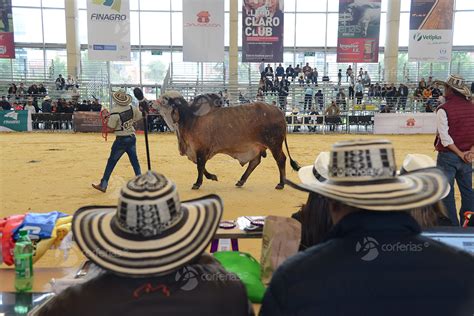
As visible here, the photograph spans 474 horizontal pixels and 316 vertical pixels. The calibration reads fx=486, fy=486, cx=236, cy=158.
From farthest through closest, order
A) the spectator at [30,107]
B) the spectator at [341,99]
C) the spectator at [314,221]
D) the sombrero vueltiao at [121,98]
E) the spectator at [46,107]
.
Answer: the spectator at [341,99]
the spectator at [46,107]
the spectator at [30,107]
the sombrero vueltiao at [121,98]
the spectator at [314,221]

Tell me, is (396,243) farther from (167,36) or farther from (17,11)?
(17,11)

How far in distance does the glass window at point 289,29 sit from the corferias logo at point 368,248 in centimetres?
3128

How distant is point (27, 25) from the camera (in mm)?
31641

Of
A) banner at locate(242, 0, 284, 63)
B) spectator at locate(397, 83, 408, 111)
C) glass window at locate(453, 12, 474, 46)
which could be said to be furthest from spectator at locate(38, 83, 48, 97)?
glass window at locate(453, 12, 474, 46)

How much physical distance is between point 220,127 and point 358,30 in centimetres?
1811

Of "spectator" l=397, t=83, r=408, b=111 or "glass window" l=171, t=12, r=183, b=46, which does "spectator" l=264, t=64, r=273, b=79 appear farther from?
"glass window" l=171, t=12, r=183, b=46

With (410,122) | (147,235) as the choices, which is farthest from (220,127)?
(410,122)

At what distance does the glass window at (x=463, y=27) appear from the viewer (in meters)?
31.3

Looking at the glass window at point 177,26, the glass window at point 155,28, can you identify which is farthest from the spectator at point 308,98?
the glass window at point 155,28

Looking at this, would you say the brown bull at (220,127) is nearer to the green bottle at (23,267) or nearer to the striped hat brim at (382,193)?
the green bottle at (23,267)

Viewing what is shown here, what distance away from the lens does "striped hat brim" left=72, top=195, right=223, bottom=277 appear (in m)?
1.63

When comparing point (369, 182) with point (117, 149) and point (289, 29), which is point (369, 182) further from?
point (289, 29)

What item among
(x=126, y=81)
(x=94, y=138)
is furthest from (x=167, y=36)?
(x=94, y=138)

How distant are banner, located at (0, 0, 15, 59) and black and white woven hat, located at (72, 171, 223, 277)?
2722 cm
